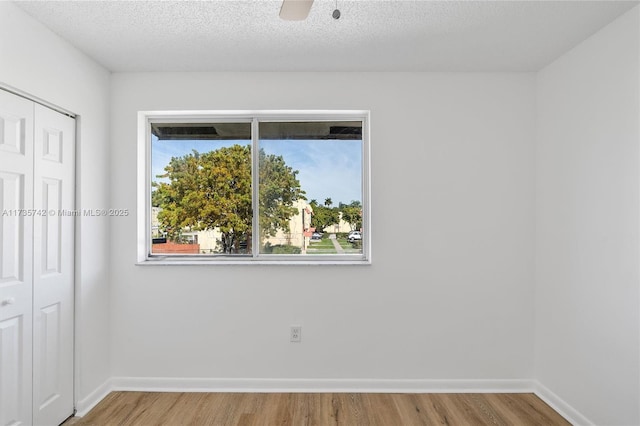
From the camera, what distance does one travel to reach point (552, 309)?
8.86 feet

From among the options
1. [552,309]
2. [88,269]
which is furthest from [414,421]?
[88,269]

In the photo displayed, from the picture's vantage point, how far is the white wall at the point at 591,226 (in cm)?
206

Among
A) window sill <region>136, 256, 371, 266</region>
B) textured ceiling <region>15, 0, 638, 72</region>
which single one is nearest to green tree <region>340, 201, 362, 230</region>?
window sill <region>136, 256, 371, 266</region>

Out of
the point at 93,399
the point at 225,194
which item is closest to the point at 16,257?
the point at 93,399

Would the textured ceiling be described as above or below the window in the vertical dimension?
above

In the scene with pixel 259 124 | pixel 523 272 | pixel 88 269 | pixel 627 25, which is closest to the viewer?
pixel 627 25

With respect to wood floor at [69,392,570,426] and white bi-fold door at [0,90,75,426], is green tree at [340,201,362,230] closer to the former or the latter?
wood floor at [69,392,570,426]

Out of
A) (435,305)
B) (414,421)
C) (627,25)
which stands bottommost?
(414,421)

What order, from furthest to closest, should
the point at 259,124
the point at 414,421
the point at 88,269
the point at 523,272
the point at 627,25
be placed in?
the point at 259,124, the point at 523,272, the point at 88,269, the point at 414,421, the point at 627,25

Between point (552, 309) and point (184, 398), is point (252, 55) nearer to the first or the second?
point (184, 398)

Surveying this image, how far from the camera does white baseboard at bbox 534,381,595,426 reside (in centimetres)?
240

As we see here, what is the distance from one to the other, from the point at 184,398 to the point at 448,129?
2774 mm

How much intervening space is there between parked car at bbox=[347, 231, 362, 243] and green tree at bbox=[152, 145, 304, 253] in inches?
19.4

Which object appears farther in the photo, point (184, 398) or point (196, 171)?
point (196, 171)
